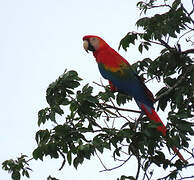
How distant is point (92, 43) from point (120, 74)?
68 cm

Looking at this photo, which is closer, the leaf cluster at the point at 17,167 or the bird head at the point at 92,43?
the leaf cluster at the point at 17,167

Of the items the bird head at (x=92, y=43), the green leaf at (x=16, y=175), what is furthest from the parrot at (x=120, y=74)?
the green leaf at (x=16, y=175)

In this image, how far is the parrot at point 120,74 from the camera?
393cm

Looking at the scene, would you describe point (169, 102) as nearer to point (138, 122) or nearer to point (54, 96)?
point (138, 122)

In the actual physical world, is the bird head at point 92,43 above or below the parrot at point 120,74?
above

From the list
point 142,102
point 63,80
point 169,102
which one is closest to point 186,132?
point 169,102

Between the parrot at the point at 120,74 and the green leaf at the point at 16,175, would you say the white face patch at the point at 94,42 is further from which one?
the green leaf at the point at 16,175

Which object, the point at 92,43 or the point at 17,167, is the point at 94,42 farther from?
the point at 17,167

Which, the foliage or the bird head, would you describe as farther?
the bird head

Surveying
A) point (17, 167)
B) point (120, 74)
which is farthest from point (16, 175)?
point (120, 74)

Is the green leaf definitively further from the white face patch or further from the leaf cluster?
the white face patch

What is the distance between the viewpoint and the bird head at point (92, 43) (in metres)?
4.79

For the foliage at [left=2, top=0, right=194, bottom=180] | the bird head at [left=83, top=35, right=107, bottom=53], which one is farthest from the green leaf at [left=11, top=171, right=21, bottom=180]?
the bird head at [left=83, top=35, right=107, bottom=53]

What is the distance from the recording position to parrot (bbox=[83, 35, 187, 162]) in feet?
12.9
